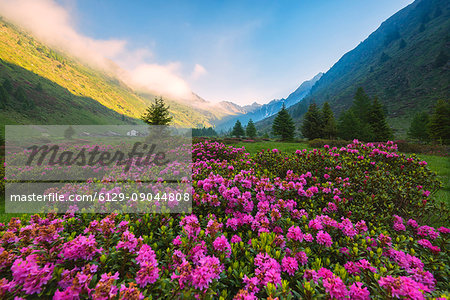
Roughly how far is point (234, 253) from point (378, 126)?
42262mm

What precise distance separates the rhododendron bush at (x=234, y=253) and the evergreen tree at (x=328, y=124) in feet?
113

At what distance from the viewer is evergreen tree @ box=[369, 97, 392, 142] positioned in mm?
30494

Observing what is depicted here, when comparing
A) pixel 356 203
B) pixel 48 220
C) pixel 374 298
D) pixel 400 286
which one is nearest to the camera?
pixel 400 286

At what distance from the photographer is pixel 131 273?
208 cm

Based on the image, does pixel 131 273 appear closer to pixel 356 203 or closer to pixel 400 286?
pixel 400 286

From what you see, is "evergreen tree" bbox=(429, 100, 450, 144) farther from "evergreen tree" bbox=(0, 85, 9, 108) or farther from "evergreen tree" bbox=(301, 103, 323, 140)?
"evergreen tree" bbox=(0, 85, 9, 108)

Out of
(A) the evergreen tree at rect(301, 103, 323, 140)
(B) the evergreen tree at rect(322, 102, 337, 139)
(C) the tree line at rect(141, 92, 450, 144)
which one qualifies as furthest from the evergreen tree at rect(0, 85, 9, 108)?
(B) the evergreen tree at rect(322, 102, 337, 139)

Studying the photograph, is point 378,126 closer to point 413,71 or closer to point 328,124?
point 328,124

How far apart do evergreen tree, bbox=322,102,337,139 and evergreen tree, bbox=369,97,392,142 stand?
19.5 feet

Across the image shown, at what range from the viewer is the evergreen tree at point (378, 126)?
30.5 meters

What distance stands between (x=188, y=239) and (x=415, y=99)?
128692 millimetres

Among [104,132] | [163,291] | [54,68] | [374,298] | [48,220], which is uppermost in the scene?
[54,68]

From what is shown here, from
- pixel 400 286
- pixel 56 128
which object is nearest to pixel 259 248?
pixel 400 286

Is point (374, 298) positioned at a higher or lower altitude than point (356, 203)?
higher
